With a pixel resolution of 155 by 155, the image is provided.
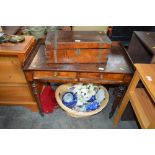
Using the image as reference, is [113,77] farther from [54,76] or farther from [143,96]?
[54,76]

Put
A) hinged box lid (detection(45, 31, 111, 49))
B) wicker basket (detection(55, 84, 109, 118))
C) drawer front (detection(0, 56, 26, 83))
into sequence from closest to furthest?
hinged box lid (detection(45, 31, 111, 49)), drawer front (detection(0, 56, 26, 83)), wicker basket (detection(55, 84, 109, 118))

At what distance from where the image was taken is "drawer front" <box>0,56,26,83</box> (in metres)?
1.35

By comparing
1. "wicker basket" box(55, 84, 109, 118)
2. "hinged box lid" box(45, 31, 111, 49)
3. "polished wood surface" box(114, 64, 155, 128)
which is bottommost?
"wicker basket" box(55, 84, 109, 118)

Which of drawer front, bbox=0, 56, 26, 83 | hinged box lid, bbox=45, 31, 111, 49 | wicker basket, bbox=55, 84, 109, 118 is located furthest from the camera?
wicker basket, bbox=55, 84, 109, 118

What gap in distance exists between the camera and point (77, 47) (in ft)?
3.79

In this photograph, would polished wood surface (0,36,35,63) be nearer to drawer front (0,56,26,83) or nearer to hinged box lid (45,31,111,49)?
drawer front (0,56,26,83)

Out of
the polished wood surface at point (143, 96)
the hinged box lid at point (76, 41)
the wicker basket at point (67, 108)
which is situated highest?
the hinged box lid at point (76, 41)

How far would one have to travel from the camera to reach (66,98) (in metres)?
1.67

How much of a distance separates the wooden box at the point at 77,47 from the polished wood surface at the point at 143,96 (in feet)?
1.00

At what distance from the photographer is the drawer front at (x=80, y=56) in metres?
1.18

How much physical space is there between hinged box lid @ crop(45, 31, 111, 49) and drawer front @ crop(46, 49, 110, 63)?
4cm

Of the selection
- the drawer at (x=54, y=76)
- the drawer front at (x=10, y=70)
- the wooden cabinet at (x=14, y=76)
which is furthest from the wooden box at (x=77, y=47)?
the drawer front at (x=10, y=70)

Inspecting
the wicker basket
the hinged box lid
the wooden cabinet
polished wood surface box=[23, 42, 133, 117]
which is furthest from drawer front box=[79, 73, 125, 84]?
the wooden cabinet

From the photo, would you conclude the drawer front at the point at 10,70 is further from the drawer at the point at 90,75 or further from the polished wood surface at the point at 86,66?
the drawer at the point at 90,75
